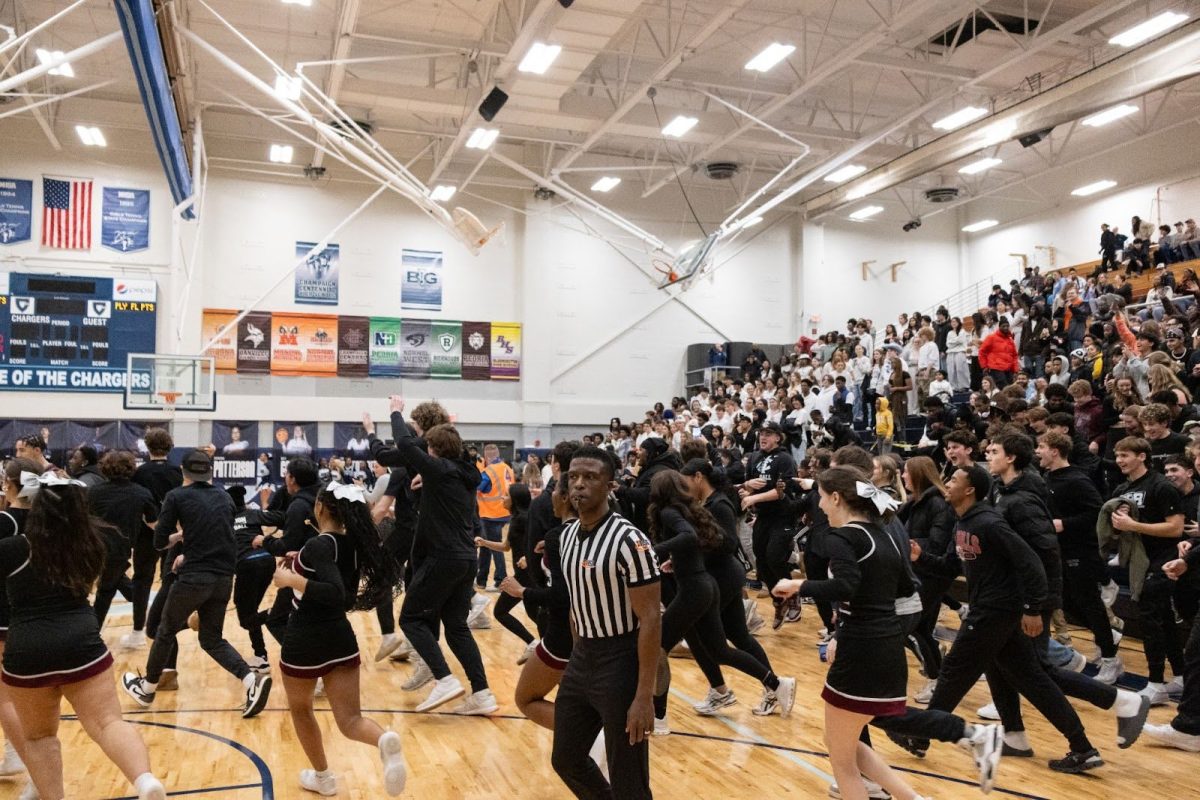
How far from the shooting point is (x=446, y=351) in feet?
73.8

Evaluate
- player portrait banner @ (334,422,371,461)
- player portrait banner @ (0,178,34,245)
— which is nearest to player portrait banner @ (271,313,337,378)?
player portrait banner @ (334,422,371,461)

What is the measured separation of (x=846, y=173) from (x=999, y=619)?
1845 centimetres

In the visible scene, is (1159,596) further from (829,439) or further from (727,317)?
(727,317)

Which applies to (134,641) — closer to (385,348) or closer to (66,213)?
(385,348)

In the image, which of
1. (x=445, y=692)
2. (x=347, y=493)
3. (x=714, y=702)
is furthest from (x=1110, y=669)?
(x=347, y=493)

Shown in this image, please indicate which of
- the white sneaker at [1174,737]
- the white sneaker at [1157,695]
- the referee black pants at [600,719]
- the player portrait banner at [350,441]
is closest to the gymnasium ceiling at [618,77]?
the player portrait banner at [350,441]

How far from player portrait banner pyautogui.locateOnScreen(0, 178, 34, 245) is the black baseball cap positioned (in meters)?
16.7

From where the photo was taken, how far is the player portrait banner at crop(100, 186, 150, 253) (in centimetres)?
2005

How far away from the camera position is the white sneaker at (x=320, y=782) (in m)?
4.56

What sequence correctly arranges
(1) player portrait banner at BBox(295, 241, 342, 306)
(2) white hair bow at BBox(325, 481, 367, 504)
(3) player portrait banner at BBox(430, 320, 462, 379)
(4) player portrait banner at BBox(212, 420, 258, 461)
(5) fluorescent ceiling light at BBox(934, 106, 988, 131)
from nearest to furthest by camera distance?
(2) white hair bow at BBox(325, 481, 367, 504) < (5) fluorescent ceiling light at BBox(934, 106, 988, 131) < (4) player portrait banner at BBox(212, 420, 258, 461) < (1) player portrait banner at BBox(295, 241, 342, 306) < (3) player portrait banner at BBox(430, 320, 462, 379)

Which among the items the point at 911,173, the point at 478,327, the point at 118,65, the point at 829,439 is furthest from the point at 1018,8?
the point at 118,65

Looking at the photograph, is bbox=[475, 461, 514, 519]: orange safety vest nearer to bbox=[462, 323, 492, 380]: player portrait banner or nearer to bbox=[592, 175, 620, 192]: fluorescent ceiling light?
bbox=[462, 323, 492, 380]: player portrait banner

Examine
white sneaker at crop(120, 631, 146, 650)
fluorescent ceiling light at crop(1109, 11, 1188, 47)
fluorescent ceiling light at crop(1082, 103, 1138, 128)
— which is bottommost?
white sneaker at crop(120, 631, 146, 650)

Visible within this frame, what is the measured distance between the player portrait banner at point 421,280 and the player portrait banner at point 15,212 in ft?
25.2
